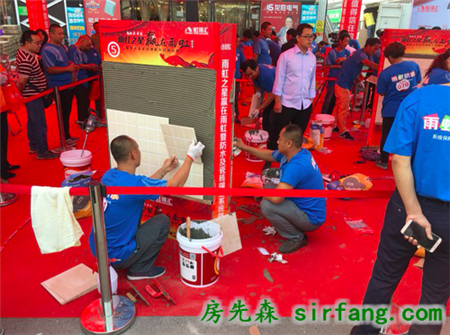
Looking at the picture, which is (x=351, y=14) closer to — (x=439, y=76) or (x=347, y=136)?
(x=347, y=136)

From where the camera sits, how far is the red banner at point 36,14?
480 inches

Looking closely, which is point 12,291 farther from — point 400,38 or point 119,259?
point 400,38

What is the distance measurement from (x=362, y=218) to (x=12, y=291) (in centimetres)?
358

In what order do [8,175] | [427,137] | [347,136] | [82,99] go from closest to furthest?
[427,137]
[8,175]
[82,99]
[347,136]

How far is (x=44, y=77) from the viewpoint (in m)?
6.05

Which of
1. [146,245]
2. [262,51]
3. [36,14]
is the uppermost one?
[36,14]

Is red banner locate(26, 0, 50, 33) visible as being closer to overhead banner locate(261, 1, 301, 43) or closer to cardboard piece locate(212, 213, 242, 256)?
overhead banner locate(261, 1, 301, 43)

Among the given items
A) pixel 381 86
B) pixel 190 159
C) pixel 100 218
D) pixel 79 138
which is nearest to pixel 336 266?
pixel 190 159

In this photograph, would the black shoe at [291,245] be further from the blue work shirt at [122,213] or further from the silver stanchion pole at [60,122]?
the silver stanchion pole at [60,122]

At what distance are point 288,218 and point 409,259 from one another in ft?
4.79

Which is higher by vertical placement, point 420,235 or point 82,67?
point 82,67

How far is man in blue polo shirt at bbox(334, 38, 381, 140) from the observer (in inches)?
280

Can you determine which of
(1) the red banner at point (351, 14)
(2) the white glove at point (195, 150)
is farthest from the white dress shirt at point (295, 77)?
(1) the red banner at point (351, 14)

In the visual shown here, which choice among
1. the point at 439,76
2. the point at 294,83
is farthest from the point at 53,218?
the point at 294,83
